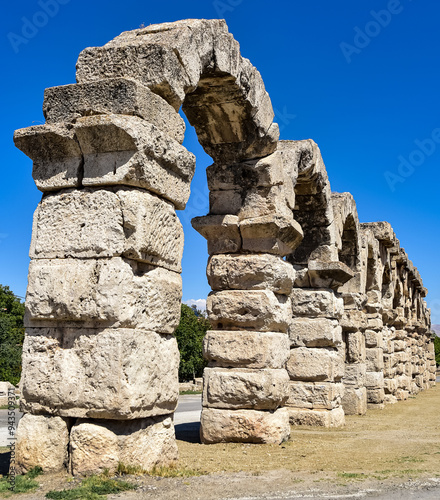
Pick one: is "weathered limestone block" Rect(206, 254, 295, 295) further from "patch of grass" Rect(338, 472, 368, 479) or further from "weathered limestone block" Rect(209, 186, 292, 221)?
"patch of grass" Rect(338, 472, 368, 479)

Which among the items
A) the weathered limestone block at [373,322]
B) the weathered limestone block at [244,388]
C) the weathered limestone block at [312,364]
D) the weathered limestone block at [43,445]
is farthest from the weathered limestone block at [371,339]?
the weathered limestone block at [43,445]

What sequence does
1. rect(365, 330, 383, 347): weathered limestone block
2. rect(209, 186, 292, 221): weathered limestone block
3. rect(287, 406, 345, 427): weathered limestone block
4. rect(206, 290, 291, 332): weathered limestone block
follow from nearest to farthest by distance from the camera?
rect(206, 290, 291, 332): weathered limestone block < rect(209, 186, 292, 221): weathered limestone block < rect(287, 406, 345, 427): weathered limestone block < rect(365, 330, 383, 347): weathered limestone block

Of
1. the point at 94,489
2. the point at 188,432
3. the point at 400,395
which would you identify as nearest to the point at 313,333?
the point at 188,432

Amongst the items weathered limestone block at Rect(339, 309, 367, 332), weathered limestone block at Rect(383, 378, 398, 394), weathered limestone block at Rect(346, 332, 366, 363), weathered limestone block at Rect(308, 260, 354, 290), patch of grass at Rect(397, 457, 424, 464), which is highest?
weathered limestone block at Rect(308, 260, 354, 290)

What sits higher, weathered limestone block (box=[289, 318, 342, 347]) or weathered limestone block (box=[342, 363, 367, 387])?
weathered limestone block (box=[289, 318, 342, 347])

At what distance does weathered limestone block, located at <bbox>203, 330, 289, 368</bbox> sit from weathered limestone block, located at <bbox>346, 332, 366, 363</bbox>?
17.8 ft

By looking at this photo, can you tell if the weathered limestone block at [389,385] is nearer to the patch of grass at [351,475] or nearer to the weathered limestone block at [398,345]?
the weathered limestone block at [398,345]

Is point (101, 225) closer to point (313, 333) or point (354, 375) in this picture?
point (313, 333)

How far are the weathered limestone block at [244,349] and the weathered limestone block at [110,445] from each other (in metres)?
2.63

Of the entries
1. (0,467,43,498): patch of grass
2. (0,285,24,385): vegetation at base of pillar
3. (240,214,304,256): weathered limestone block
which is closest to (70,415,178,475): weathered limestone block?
(0,467,43,498): patch of grass

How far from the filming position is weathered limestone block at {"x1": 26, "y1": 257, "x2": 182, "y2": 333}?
4207mm

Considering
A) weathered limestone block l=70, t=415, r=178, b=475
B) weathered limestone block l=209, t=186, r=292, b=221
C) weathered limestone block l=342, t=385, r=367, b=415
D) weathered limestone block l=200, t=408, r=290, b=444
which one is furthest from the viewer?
weathered limestone block l=342, t=385, r=367, b=415

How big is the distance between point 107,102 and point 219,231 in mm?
3261

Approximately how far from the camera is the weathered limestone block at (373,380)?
1370 centimetres
